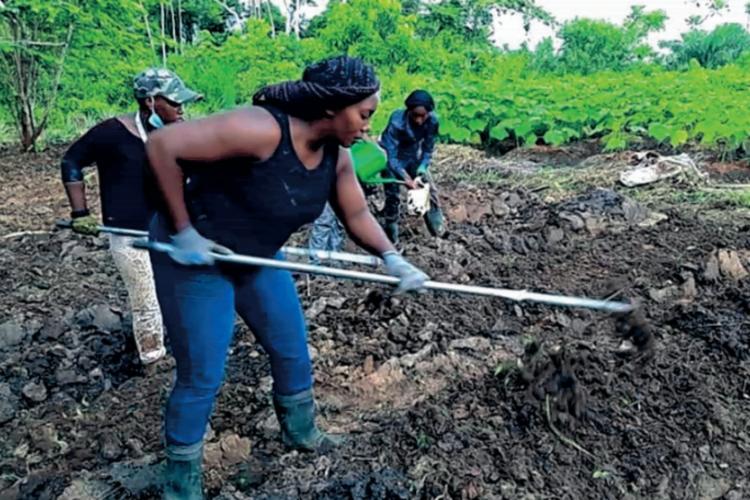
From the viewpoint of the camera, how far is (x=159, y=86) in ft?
11.1

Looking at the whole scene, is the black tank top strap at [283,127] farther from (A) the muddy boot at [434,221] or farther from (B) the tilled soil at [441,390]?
(A) the muddy boot at [434,221]

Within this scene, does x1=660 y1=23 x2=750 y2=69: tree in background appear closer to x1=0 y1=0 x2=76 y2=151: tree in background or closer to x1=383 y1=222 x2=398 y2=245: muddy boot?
x1=0 y1=0 x2=76 y2=151: tree in background

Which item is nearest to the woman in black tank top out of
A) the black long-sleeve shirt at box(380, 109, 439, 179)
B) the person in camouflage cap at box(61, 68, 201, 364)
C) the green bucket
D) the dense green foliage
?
the person in camouflage cap at box(61, 68, 201, 364)

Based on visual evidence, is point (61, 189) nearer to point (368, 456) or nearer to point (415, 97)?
point (415, 97)

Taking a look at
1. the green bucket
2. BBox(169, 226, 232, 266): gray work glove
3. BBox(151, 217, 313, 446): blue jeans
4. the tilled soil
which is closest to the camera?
BBox(169, 226, 232, 266): gray work glove

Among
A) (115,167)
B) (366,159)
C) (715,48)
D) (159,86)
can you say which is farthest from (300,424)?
(715,48)

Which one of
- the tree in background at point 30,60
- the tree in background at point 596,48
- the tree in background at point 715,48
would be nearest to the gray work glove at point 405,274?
the tree in background at point 30,60

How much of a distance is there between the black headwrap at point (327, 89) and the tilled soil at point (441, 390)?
4.34 ft

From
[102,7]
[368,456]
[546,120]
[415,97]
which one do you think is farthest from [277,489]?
[546,120]

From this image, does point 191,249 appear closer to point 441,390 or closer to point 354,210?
point 354,210

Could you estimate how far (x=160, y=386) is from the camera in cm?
382

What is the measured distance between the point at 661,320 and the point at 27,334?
→ 3686mm

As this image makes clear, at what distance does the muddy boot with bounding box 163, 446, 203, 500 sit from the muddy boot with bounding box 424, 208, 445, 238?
13.7 feet

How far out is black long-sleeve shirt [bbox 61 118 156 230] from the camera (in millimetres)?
3490
